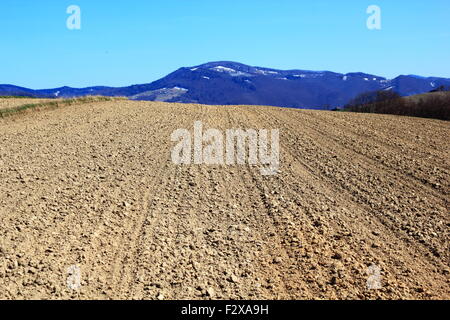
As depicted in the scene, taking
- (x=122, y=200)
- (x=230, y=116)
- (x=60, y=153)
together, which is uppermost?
(x=230, y=116)

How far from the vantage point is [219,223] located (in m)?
7.07

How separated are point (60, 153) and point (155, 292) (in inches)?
320

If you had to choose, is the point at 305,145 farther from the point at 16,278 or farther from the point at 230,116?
Answer: the point at 16,278

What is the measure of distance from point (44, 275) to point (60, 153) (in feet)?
23.6

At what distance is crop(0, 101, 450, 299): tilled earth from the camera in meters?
5.16

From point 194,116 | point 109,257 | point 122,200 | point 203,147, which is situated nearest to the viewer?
point 109,257

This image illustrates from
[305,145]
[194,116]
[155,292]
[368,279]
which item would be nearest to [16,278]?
[155,292]

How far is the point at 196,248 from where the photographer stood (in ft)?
20.0

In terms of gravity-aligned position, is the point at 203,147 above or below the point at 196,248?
above

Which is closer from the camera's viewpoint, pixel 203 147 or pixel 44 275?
pixel 44 275

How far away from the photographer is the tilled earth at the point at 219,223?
516cm

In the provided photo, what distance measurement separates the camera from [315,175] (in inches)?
404

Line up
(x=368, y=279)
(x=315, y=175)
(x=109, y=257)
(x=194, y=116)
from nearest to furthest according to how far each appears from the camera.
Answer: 1. (x=368, y=279)
2. (x=109, y=257)
3. (x=315, y=175)
4. (x=194, y=116)

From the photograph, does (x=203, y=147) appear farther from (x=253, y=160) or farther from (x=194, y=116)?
(x=194, y=116)
